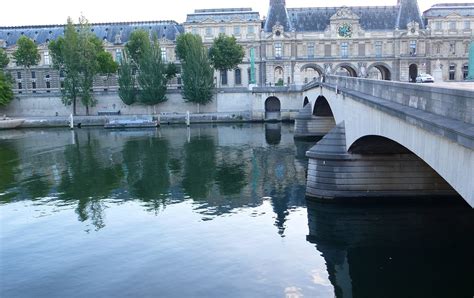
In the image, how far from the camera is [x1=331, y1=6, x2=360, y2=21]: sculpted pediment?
106062mm

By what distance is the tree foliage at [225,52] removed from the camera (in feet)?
323

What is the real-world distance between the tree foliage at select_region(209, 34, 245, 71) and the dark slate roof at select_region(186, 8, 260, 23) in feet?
39.6

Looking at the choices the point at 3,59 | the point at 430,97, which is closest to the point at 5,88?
the point at 3,59

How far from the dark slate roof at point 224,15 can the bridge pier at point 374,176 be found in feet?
274

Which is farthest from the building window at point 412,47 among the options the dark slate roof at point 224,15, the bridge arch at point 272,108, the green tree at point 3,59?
the green tree at point 3,59

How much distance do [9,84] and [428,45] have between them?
8181cm

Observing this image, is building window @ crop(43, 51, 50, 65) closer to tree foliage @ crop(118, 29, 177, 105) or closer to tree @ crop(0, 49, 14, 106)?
tree @ crop(0, 49, 14, 106)

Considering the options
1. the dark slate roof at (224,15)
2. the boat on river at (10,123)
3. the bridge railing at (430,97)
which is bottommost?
the boat on river at (10,123)

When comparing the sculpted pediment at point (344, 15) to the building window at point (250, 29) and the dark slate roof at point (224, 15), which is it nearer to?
the dark slate roof at point (224, 15)

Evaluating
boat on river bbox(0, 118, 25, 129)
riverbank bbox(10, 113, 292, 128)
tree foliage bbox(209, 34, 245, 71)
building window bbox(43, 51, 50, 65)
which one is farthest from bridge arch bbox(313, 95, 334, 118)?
building window bbox(43, 51, 50, 65)

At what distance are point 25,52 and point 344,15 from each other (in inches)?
2489

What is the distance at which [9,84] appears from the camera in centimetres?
9838

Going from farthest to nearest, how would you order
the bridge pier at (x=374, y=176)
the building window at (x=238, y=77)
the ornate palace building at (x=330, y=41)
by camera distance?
the building window at (x=238, y=77)
the ornate palace building at (x=330, y=41)
the bridge pier at (x=374, y=176)

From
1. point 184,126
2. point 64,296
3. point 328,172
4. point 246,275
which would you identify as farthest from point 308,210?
point 184,126
